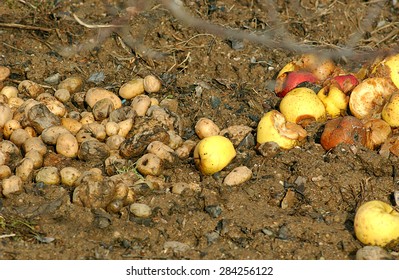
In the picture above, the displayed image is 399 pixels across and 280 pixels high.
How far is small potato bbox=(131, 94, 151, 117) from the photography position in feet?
20.2

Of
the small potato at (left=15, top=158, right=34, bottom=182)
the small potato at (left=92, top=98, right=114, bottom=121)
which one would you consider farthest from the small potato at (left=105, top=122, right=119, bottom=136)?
the small potato at (left=15, top=158, right=34, bottom=182)

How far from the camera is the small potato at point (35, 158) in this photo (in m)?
5.56

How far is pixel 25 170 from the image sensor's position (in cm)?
543

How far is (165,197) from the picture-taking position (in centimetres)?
525

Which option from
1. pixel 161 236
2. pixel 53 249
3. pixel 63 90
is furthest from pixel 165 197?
pixel 63 90

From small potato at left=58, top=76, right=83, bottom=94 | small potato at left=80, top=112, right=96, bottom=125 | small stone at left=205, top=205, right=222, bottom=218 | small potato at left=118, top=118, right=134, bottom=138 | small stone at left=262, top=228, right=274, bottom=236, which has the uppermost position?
small stone at left=262, top=228, right=274, bottom=236

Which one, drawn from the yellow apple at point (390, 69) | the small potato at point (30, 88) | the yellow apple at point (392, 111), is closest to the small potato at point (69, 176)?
the small potato at point (30, 88)

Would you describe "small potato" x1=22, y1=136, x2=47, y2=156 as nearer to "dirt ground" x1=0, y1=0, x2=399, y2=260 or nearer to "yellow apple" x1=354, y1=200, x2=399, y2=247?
"dirt ground" x1=0, y1=0, x2=399, y2=260

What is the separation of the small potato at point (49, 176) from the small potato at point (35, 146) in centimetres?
29

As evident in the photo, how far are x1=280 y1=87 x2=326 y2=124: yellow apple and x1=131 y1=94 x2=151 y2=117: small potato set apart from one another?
1.02m

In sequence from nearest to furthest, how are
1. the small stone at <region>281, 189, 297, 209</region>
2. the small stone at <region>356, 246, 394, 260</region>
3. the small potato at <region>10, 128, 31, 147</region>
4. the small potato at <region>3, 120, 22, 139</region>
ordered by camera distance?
the small stone at <region>356, 246, 394, 260</region> < the small stone at <region>281, 189, 297, 209</region> < the small potato at <region>10, 128, 31, 147</region> < the small potato at <region>3, 120, 22, 139</region>

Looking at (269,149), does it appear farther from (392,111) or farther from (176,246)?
(176,246)

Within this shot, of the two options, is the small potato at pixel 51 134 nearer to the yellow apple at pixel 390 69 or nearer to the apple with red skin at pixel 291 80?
the apple with red skin at pixel 291 80

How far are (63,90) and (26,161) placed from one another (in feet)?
3.59
